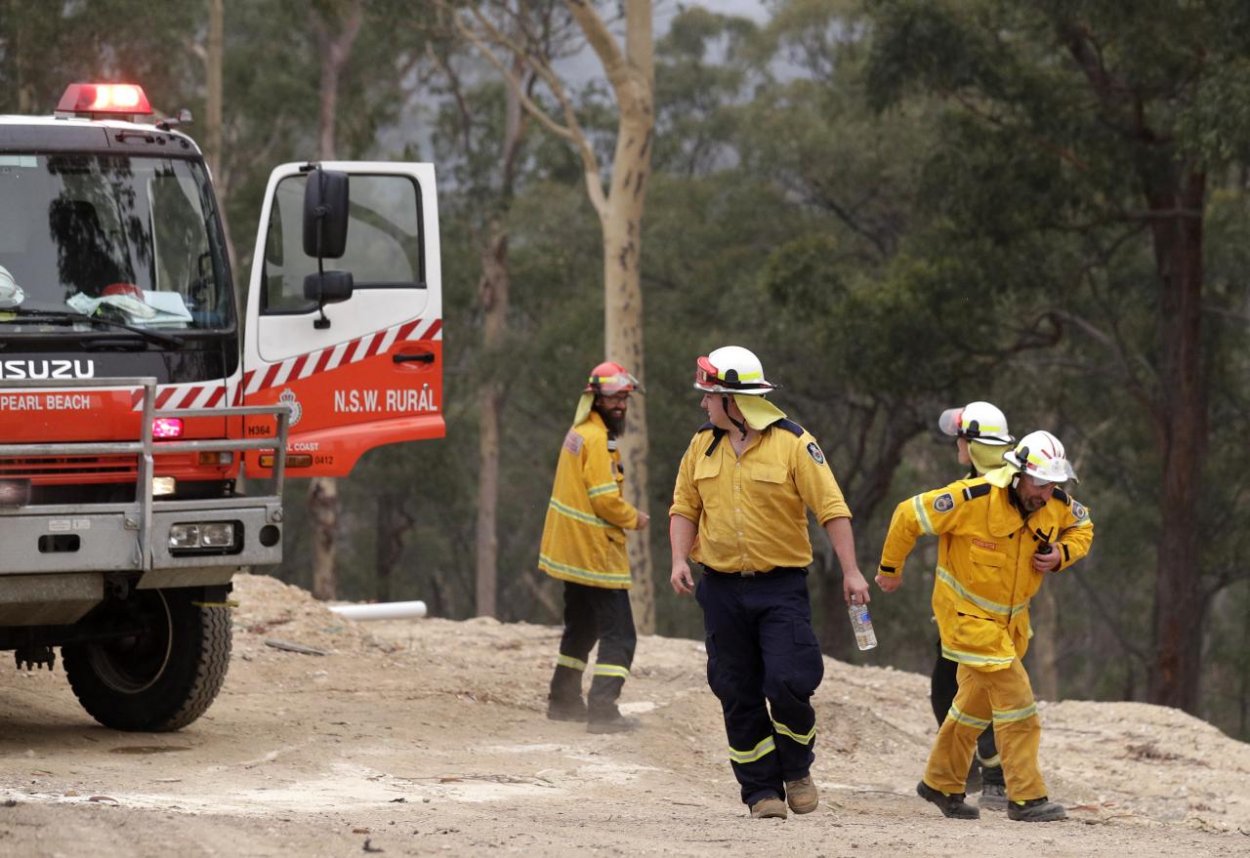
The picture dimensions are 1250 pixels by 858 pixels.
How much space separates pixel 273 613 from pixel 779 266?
13601mm

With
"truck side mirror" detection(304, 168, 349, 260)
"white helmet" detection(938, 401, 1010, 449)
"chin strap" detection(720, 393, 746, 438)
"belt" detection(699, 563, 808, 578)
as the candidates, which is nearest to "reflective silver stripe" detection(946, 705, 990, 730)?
"belt" detection(699, 563, 808, 578)

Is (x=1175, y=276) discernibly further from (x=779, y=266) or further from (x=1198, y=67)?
(x=779, y=266)

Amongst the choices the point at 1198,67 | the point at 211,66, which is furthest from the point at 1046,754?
the point at 211,66

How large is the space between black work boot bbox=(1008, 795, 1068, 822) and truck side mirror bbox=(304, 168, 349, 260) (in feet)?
12.4

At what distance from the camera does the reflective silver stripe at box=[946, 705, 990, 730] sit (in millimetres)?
8477

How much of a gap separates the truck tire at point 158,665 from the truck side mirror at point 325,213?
6.05 feet

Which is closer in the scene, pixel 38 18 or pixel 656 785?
pixel 656 785

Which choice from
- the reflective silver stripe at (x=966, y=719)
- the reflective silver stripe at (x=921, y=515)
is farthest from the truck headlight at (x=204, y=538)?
the reflective silver stripe at (x=966, y=719)

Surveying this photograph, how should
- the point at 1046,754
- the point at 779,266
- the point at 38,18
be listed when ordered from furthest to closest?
1. the point at 38,18
2. the point at 779,266
3. the point at 1046,754

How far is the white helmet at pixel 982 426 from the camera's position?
912 cm

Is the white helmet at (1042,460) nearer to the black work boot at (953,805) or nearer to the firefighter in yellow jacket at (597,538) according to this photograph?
the black work boot at (953,805)

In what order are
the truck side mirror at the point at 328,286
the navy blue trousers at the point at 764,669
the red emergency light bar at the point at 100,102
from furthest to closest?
the red emergency light bar at the point at 100,102, the truck side mirror at the point at 328,286, the navy blue trousers at the point at 764,669

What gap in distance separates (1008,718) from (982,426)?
150 centimetres

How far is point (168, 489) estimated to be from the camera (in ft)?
28.0
